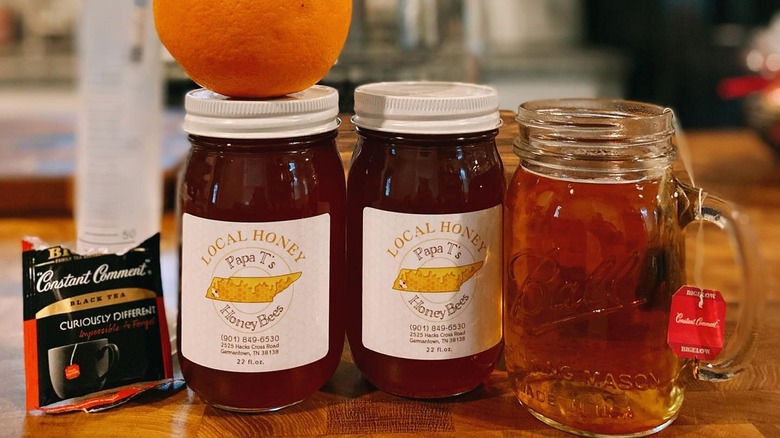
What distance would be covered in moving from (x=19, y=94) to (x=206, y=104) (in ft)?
7.37

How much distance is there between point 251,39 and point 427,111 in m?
0.13

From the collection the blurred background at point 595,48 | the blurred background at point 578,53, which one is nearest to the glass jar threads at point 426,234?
the blurred background at point 578,53

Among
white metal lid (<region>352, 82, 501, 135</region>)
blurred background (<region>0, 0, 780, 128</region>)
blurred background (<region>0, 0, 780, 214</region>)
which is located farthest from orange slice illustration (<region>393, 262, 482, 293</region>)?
blurred background (<region>0, 0, 780, 128</region>)

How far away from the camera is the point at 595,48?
2.69 metres

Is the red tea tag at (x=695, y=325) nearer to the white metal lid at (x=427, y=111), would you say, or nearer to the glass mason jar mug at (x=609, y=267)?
the glass mason jar mug at (x=609, y=267)

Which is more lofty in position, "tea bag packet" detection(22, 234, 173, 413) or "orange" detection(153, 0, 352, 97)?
"orange" detection(153, 0, 352, 97)

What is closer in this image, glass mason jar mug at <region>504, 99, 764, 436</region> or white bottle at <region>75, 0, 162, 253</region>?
glass mason jar mug at <region>504, 99, 764, 436</region>

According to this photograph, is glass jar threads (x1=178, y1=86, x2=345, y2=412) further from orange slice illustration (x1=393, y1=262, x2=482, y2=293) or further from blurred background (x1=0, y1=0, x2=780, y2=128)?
blurred background (x1=0, y1=0, x2=780, y2=128)

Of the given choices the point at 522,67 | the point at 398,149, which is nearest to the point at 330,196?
the point at 398,149

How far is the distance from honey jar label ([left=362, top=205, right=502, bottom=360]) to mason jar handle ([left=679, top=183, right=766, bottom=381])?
0.48 ft

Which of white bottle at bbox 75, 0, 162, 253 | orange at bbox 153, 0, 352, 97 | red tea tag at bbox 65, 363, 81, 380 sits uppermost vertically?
orange at bbox 153, 0, 352, 97

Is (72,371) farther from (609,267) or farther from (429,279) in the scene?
(609,267)

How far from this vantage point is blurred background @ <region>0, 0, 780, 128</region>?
→ 2.42 meters

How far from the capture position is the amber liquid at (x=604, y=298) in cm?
57
